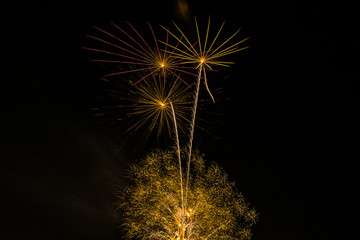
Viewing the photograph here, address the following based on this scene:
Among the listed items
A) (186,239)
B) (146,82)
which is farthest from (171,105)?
(186,239)

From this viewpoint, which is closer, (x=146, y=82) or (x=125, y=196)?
(x=146, y=82)

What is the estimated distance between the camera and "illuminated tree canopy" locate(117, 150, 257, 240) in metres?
5.43

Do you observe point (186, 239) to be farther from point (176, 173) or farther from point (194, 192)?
point (176, 173)

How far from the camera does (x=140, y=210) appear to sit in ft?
18.1

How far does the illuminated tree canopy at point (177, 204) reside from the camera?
543cm

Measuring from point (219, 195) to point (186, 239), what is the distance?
1053 millimetres

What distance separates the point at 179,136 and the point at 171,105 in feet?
2.41

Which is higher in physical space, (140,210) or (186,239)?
(140,210)

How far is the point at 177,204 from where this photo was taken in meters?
5.57

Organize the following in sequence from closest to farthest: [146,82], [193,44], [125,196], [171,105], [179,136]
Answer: [193,44] → [146,82] → [171,105] → [179,136] → [125,196]

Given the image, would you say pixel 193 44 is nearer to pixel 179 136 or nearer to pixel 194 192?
pixel 179 136

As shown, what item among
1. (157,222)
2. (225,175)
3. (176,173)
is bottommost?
(157,222)

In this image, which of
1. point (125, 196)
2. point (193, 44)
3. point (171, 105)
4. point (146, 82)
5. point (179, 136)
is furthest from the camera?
point (125, 196)

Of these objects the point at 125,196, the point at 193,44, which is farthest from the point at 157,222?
the point at 193,44
